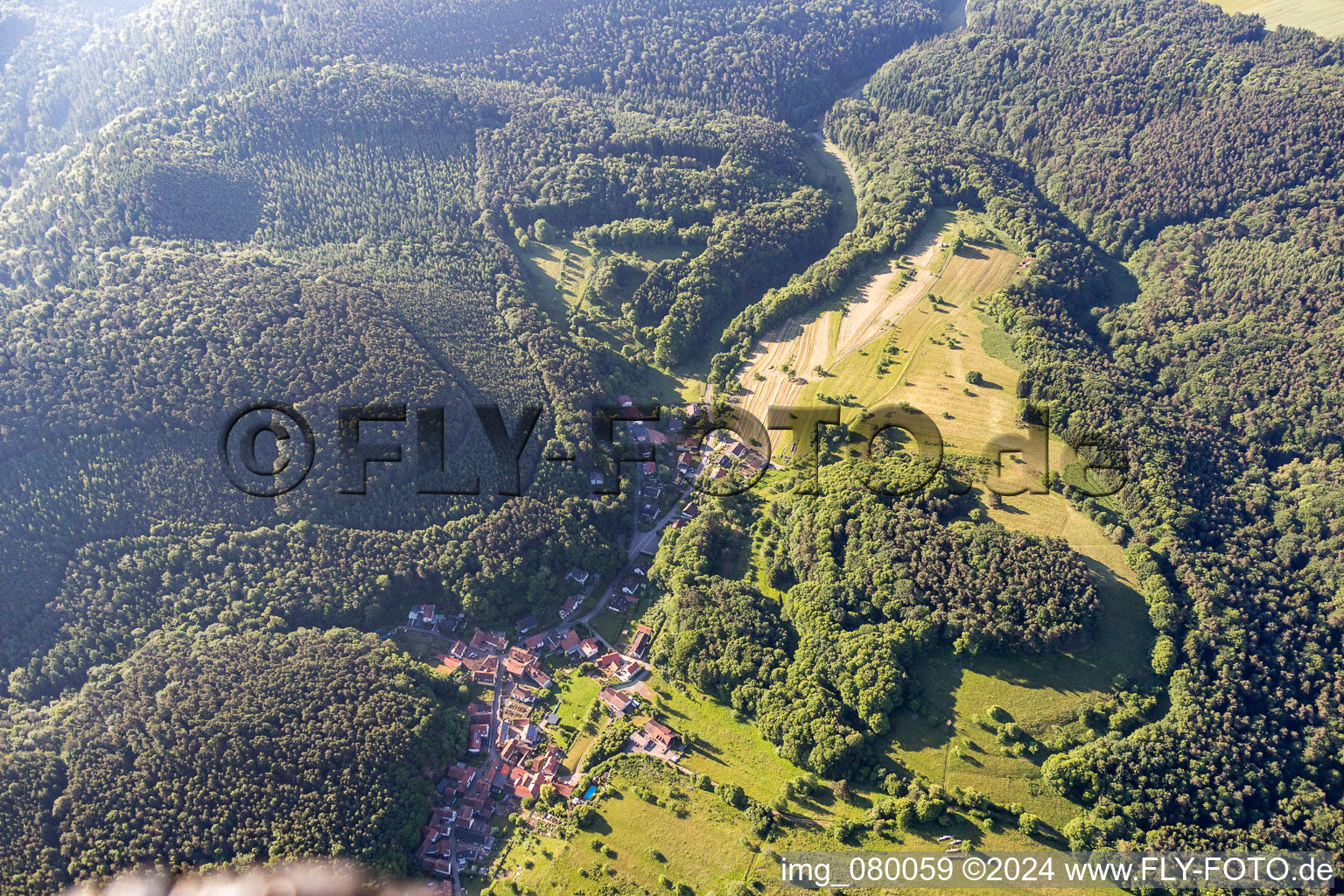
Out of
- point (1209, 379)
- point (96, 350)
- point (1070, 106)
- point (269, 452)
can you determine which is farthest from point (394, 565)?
point (1070, 106)

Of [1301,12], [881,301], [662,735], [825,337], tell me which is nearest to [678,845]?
[662,735]

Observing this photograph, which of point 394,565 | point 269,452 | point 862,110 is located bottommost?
point 394,565

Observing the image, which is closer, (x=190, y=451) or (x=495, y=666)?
(x=495, y=666)

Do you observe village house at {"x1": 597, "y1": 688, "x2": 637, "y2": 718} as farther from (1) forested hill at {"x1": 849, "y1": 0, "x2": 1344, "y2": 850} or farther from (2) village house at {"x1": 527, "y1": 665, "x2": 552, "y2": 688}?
(1) forested hill at {"x1": 849, "y1": 0, "x2": 1344, "y2": 850}

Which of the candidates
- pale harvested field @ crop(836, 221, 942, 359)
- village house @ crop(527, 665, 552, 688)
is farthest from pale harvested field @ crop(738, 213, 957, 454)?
village house @ crop(527, 665, 552, 688)

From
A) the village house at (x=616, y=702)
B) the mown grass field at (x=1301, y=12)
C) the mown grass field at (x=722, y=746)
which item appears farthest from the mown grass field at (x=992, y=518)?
the mown grass field at (x=1301, y=12)

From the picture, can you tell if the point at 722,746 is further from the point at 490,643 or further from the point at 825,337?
the point at 825,337

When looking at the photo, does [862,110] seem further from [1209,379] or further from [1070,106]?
[1209,379]
